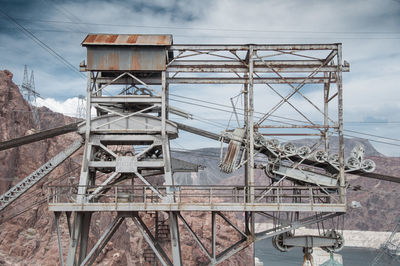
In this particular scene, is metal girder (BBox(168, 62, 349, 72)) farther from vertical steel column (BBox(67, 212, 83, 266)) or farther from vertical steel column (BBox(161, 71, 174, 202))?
vertical steel column (BBox(67, 212, 83, 266))

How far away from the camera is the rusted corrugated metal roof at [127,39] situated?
24.5 metres

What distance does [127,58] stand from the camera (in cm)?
2470

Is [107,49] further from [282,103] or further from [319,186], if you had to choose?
[319,186]

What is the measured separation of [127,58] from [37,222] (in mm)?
39481

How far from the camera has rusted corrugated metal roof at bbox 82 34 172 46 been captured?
80.3 ft

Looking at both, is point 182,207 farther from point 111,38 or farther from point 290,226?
point 111,38

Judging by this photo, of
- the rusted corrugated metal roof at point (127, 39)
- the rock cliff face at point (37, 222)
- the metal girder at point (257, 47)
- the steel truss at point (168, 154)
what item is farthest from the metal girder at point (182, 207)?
the rock cliff face at point (37, 222)

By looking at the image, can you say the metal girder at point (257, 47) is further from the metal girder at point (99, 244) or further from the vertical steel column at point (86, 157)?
the metal girder at point (99, 244)

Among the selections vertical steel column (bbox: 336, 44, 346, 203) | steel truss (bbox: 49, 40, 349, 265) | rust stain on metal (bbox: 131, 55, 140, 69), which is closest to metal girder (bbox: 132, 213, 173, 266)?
steel truss (bbox: 49, 40, 349, 265)

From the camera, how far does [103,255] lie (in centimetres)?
5528

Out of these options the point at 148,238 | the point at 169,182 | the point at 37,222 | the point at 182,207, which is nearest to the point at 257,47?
the point at 169,182

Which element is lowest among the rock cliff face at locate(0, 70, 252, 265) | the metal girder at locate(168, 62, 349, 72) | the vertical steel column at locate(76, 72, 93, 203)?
the rock cliff face at locate(0, 70, 252, 265)

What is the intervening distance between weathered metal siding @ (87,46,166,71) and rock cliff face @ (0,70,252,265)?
24371 millimetres

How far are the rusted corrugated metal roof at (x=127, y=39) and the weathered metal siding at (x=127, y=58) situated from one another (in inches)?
11.2
